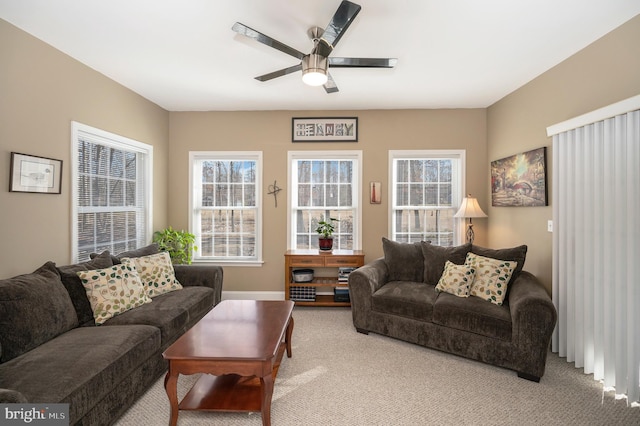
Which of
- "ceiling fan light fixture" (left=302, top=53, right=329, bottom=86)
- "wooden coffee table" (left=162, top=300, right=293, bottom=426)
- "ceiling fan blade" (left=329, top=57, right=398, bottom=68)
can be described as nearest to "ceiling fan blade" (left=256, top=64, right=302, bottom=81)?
"ceiling fan light fixture" (left=302, top=53, right=329, bottom=86)

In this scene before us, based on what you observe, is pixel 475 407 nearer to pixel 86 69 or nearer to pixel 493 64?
pixel 493 64

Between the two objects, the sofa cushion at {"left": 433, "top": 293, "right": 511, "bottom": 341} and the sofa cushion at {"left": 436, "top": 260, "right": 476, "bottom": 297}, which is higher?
the sofa cushion at {"left": 436, "top": 260, "right": 476, "bottom": 297}

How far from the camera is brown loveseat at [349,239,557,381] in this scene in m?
2.53

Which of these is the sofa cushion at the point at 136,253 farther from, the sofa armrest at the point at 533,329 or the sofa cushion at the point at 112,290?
the sofa armrest at the point at 533,329

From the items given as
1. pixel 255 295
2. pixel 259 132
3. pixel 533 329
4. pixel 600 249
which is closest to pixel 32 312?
pixel 255 295

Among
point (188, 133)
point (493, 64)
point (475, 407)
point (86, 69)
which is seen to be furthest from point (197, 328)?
point (493, 64)

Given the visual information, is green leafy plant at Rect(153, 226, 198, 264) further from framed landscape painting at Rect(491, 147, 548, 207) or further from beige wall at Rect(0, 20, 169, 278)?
framed landscape painting at Rect(491, 147, 548, 207)

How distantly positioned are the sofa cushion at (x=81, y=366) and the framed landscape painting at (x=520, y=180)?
3.81 meters

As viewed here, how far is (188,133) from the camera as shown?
15.2 ft

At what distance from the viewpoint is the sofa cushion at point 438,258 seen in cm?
356

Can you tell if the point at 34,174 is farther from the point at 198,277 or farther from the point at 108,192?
the point at 198,277

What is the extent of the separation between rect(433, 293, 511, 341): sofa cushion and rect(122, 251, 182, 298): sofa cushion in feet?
8.76

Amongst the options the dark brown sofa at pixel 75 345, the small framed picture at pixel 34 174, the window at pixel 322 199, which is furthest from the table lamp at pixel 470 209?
the small framed picture at pixel 34 174

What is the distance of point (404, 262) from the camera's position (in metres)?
3.86
